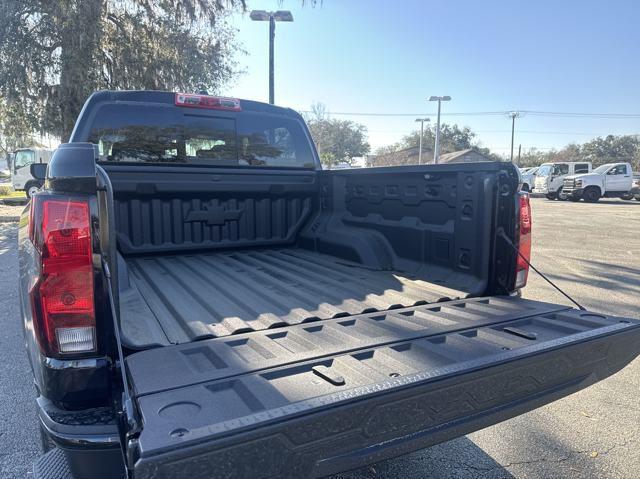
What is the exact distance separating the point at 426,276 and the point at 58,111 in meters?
14.8

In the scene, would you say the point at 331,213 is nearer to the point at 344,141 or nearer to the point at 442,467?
the point at 442,467

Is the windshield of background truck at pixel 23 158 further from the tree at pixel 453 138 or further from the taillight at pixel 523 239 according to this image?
the tree at pixel 453 138

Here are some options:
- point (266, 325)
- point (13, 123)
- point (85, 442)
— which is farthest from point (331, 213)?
point (13, 123)

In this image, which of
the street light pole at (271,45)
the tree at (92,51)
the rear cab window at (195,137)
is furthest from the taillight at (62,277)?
the tree at (92,51)

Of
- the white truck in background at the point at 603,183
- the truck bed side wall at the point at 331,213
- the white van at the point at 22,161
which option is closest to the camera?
the truck bed side wall at the point at 331,213

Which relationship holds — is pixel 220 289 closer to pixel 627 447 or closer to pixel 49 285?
pixel 49 285

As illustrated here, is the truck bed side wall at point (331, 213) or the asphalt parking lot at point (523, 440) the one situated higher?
the truck bed side wall at point (331, 213)

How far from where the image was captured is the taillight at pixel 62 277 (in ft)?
5.01

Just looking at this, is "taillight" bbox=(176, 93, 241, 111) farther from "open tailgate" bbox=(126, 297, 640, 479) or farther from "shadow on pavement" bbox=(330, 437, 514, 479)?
"shadow on pavement" bbox=(330, 437, 514, 479)

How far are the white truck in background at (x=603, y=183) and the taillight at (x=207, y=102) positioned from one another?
1035 inches

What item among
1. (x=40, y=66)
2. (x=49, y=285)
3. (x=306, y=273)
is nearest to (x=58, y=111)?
(x=40, y=66)

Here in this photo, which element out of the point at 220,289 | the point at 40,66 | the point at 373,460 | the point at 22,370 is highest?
the point at 40,66

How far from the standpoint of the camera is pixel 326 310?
2.40m

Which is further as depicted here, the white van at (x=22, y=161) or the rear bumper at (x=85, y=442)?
the white van at (x=22, y=161)
